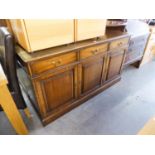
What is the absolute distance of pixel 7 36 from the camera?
2.93ft

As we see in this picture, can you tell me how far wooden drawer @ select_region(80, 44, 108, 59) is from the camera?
1.28m

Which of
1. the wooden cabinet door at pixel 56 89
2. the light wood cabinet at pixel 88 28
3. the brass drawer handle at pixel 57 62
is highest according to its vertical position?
the light wood cabinet at pixel 88 28

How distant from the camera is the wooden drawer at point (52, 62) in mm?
1017

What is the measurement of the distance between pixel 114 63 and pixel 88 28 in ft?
2.42

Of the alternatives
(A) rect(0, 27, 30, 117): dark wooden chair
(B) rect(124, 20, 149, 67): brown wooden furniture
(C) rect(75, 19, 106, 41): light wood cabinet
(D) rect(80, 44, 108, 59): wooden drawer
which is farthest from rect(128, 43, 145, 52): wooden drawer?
(A) rect(0, 27, 30, 117): dark wooden chair

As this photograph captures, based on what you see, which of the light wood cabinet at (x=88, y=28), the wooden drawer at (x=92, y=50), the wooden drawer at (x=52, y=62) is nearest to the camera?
the wooden drawer at (x=52, y=62)

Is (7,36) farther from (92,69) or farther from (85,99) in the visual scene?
(85,99)

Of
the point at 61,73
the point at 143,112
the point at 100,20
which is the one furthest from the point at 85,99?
the point at 100,20

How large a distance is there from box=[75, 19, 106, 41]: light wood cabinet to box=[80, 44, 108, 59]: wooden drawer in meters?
0.12

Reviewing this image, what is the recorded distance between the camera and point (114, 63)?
177 centimetres

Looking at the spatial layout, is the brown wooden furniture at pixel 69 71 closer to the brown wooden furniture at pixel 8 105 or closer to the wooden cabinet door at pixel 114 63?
the wooden cabinet door at pixel 114 63

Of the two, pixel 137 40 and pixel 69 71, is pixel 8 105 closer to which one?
pixel 69 71

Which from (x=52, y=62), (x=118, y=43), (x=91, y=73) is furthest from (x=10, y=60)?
(x=118, y=43)

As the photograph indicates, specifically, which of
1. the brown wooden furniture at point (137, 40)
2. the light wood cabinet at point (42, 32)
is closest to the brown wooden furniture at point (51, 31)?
the light wood cabinet at point (42, 32)
